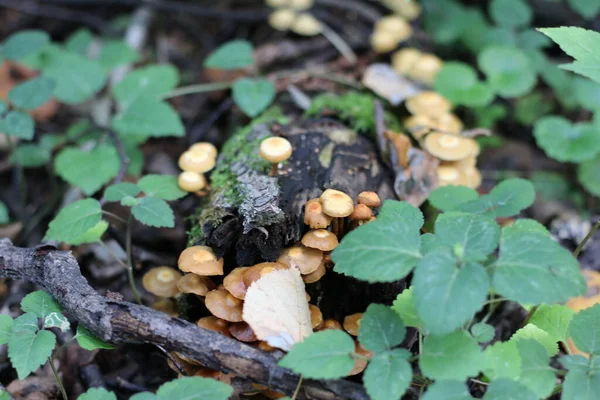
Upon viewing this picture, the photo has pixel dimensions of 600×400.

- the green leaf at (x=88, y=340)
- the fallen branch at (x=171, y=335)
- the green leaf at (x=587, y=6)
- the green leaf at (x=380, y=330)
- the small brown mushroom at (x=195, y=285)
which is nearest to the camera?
the green leaf at (x=380, y=330)

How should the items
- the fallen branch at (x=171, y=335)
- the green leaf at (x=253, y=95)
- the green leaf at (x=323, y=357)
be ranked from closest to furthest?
1. the green leaf at (x=323, y=357)
2. the fallen branch at (x=171, y=335)
3. the green leaf at (x=253, y=95)

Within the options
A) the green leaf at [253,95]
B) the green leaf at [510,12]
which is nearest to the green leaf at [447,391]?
the green leaf at [253,95]

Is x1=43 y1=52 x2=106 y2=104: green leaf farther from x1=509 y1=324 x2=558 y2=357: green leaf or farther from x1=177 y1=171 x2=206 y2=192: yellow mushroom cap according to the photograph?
x1=509 y1=324 x2=558 y2=357: green leaf

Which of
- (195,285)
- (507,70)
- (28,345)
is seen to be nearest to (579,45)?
(507,70)

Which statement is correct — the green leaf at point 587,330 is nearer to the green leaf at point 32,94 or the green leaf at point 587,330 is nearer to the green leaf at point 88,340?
the green leaf at point 88,340

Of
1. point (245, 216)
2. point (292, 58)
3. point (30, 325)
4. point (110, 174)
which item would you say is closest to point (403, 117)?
point (292, 58)
